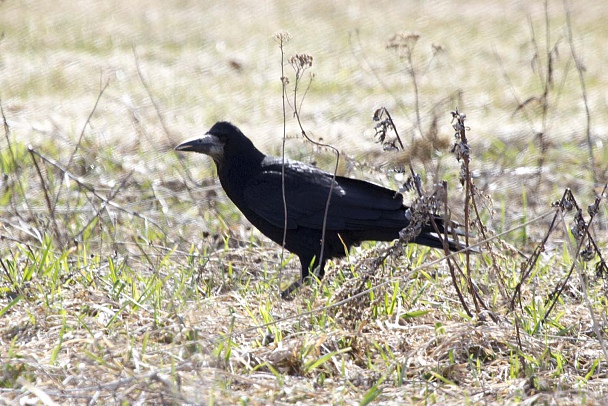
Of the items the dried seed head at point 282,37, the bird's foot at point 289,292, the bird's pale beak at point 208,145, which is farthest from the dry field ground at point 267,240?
the bird's pale beak at point 208,145

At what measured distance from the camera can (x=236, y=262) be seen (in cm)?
477

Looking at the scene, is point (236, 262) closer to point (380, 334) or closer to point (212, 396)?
point (380, 334)

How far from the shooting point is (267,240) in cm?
576

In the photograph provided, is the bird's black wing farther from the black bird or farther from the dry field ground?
the dry field ground

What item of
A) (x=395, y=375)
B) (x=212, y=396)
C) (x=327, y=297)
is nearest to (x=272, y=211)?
(x=327, y=297)

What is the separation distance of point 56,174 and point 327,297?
3187mm

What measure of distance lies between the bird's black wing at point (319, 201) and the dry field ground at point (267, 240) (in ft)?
0.77

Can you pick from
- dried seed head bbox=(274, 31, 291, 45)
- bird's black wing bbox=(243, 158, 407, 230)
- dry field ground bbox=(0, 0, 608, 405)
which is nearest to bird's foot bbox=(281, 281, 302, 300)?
dry field ground bbox=(0, 0, 608, 405)

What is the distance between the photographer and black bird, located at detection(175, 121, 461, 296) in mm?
5043

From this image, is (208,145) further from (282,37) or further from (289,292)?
(282,37)

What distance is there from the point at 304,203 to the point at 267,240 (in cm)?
67

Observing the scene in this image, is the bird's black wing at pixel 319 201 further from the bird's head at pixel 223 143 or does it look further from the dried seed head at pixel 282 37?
the dried seed head at pixel 282 37

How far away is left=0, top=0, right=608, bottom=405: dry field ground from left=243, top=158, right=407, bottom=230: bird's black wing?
0.77 ft

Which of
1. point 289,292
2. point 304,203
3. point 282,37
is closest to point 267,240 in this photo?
point 304,203
